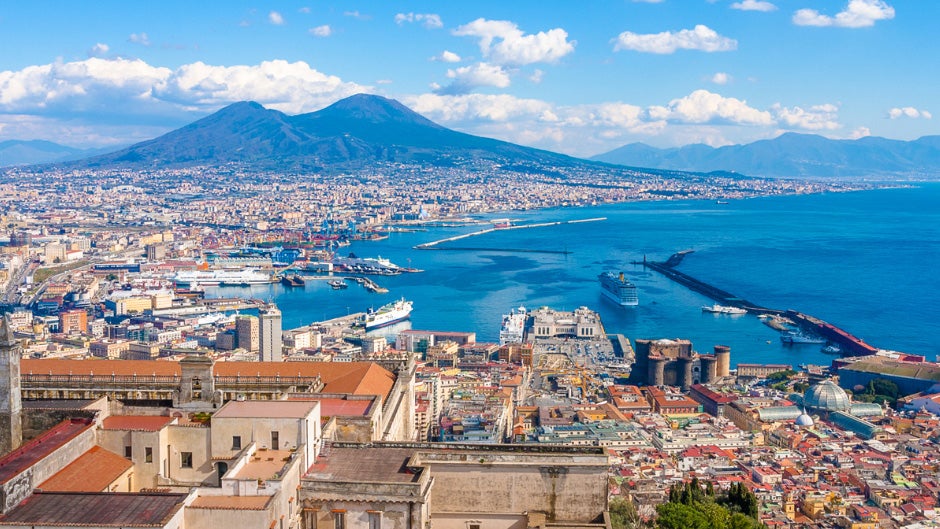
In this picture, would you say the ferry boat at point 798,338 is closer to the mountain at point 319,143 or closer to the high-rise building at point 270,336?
the high-rise building at point 270,336

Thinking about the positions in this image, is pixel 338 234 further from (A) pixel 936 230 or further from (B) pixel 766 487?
(B) pixel 766 487

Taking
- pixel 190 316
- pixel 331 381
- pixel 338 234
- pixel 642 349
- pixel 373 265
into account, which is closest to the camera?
pixel 331 381

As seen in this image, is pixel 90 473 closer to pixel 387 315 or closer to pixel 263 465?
pixel 263 465

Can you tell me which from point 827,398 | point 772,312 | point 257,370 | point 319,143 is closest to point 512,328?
point 772,312

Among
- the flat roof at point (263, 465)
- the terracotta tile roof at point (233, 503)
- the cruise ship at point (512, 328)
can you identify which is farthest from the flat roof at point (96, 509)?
the cruise ship at point (512, 328)

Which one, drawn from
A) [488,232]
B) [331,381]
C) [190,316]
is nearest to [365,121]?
[488,232]

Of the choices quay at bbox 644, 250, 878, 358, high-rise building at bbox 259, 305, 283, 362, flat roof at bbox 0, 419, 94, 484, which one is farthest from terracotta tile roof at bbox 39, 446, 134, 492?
quay at bbox 644, 250, 878, 358
